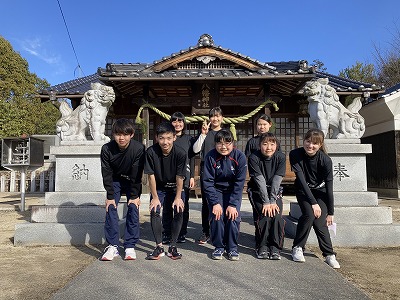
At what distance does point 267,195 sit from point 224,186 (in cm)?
49

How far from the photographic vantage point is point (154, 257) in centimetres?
331

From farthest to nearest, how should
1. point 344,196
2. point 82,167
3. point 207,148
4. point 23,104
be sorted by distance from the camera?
point 23,104, point 82,167, point 344,196, point 207,148

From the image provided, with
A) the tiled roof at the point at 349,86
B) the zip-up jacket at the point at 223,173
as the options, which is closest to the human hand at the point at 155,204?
the zip-up jacket at the point at 223,173

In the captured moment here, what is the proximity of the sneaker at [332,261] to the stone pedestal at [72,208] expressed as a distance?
2851mm

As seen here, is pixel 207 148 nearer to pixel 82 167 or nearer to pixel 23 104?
pixel 82 167

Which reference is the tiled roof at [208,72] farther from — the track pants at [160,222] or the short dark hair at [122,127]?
the track pants at [160,222]

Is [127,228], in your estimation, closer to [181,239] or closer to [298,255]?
[181,239]

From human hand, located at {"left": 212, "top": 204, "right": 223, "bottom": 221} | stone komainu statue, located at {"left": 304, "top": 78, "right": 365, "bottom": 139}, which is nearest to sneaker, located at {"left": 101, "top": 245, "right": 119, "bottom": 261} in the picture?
human hand, located at {"left": 212, "top": 204, "right": 223, "bottom": 221}

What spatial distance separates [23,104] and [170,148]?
2279cm

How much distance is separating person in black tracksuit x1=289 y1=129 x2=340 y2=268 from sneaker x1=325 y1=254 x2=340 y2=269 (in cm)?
2

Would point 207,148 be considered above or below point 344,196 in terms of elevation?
above

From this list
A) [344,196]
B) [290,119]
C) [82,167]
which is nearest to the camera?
[344,196]

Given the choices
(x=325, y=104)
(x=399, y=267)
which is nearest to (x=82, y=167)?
(x=325, y=104)

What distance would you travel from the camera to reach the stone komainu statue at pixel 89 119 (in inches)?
204
